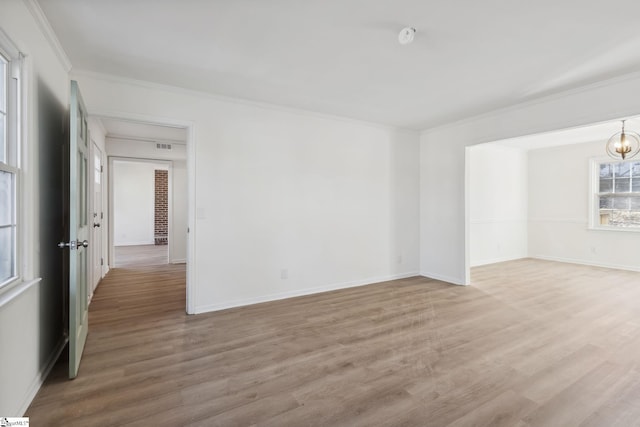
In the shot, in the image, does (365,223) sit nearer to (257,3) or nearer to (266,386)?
(266,386)

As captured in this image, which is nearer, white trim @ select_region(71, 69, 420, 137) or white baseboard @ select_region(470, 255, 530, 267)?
white trim @ select_region(71, 69, 420, 137)

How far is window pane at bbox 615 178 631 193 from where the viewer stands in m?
6.05

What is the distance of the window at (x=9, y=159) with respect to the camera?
68.4 inches

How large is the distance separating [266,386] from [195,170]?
7.91 feet

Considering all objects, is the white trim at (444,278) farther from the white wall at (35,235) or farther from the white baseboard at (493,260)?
the white wall at (35,235)

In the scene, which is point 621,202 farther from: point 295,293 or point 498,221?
point 295,293

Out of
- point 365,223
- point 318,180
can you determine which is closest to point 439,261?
point 365,223

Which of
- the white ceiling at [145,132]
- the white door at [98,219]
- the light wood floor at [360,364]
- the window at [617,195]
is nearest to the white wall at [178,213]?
→ the white ceiling at [145,132]

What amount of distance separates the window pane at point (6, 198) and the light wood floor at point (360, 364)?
1.14m

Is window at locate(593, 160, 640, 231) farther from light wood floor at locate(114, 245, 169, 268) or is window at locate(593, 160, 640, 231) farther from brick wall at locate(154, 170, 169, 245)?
brick wall at locate(154, 170, 169, 245)

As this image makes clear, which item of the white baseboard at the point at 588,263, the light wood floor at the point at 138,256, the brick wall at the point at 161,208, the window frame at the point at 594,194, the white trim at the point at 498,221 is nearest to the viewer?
the white baseboard at the point at 588,263

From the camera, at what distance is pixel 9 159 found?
1.80m

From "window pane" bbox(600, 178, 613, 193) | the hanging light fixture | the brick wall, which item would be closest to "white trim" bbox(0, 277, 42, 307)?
the hanging light fixture

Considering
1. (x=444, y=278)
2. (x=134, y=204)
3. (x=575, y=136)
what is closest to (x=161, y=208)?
(x=134, y=204)
